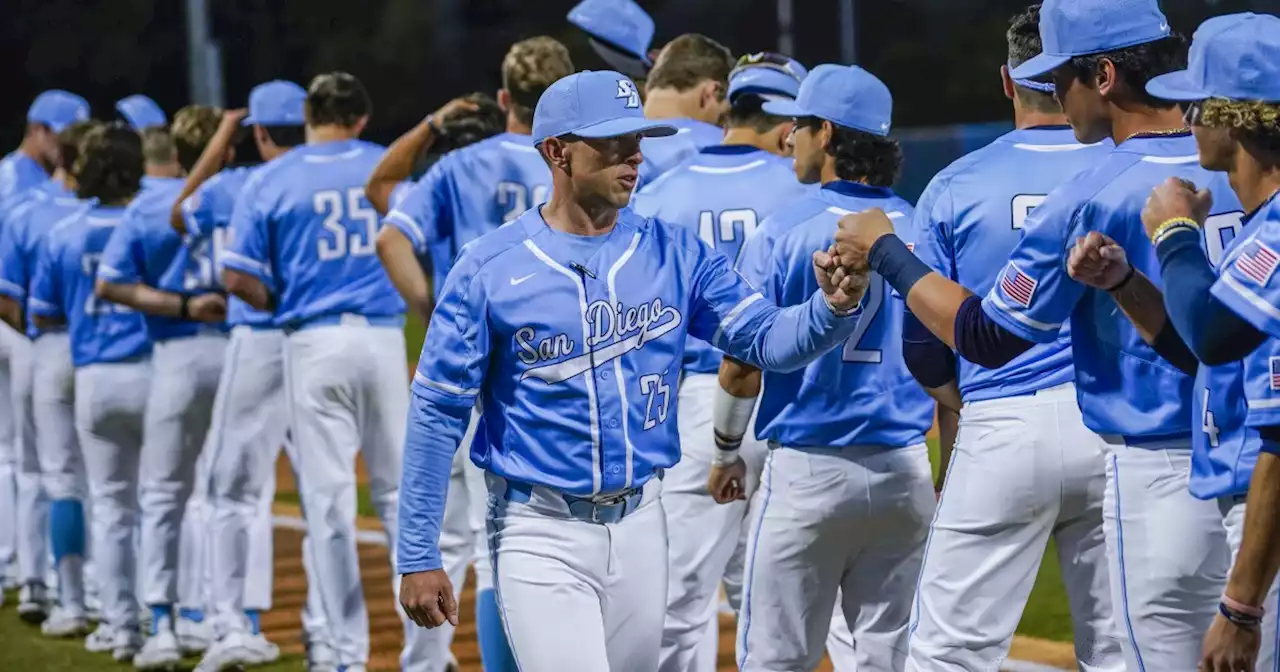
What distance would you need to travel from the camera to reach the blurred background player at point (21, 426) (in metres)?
9.02

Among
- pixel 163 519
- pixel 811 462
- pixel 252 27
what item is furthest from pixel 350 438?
pixel 252 27

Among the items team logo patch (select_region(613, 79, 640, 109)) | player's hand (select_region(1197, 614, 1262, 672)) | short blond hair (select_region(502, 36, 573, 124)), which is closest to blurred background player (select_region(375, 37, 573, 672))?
short blond hair (select_region(502, 36, 573, 124))

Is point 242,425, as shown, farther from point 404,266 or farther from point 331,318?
point 404,266

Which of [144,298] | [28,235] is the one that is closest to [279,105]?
[144,298]

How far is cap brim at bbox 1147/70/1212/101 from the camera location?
3254mm

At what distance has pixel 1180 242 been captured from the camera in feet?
10.5

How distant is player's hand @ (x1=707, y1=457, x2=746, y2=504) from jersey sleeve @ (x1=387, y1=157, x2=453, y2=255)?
4.96 feet

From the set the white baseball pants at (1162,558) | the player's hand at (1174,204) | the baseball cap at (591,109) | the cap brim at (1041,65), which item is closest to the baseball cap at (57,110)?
the baseball cap at (591,109)

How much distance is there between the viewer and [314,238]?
6.70 metres

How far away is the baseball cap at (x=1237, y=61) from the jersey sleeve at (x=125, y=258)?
5.10 metres

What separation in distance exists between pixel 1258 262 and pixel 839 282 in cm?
106

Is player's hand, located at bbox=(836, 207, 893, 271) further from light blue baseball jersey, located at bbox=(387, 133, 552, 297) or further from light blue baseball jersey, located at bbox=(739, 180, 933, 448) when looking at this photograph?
light blue baseball jersey, located at bbox=(387, 133, 552, 297)

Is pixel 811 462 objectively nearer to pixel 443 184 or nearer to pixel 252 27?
pixel 443 184

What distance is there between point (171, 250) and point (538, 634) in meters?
4.05
